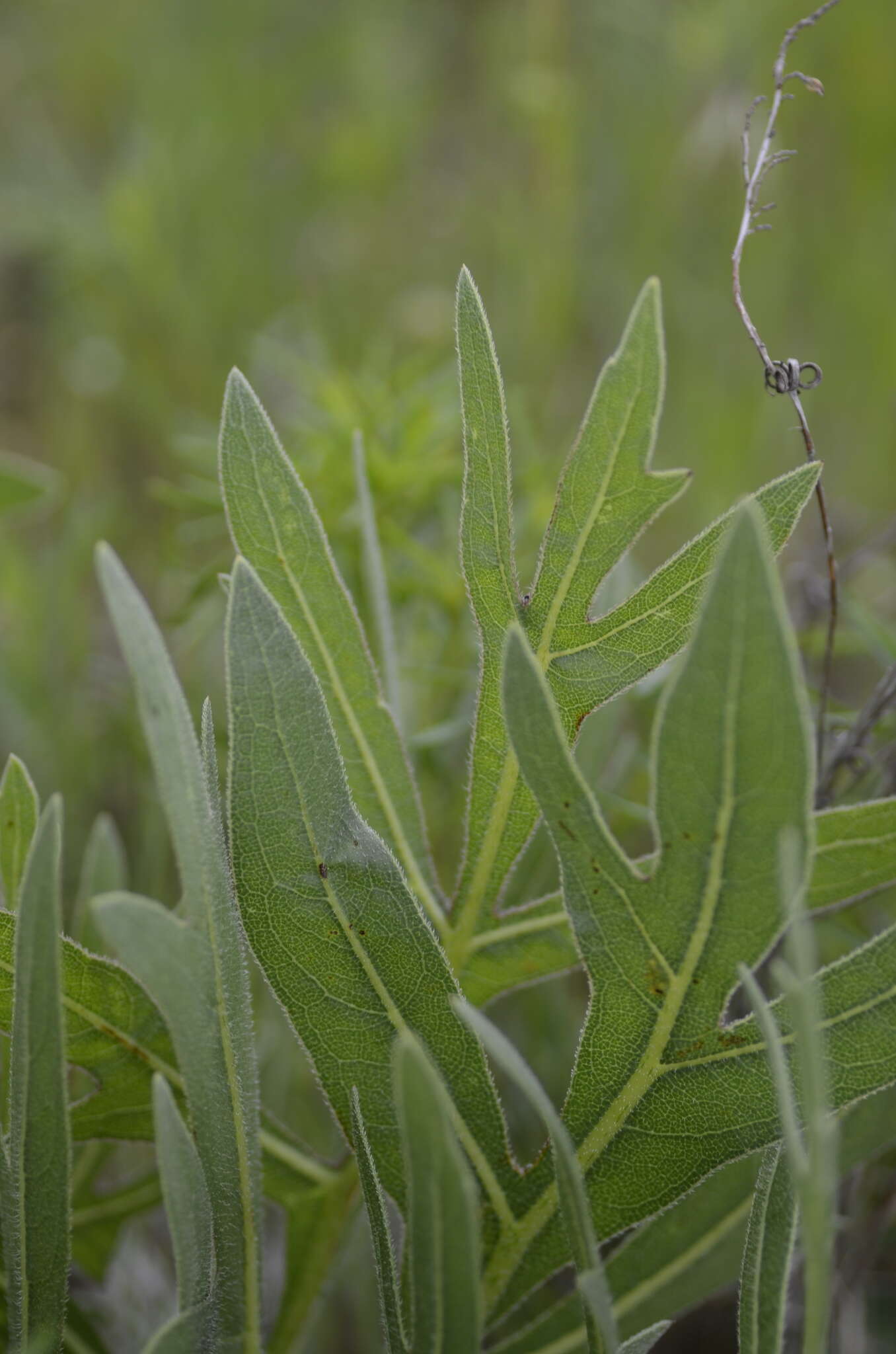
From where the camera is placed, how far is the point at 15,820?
51cm

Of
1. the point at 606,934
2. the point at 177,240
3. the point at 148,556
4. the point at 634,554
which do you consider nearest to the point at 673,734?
the point at 606,934

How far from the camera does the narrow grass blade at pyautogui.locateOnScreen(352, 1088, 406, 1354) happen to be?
1.36 feet

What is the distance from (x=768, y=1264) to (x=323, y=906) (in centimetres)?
20

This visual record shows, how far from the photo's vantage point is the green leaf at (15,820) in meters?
0.51

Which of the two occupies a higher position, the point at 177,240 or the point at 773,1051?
the point at 177,240

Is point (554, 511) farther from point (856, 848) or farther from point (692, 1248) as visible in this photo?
point (692, 1248)

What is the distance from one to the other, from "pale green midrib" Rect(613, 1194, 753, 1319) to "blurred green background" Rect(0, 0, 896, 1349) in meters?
0.25

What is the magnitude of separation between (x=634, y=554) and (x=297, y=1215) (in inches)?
48.1

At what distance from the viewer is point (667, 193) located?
72.0 inches

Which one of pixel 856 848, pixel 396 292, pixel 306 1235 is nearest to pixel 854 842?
pixel 856 848

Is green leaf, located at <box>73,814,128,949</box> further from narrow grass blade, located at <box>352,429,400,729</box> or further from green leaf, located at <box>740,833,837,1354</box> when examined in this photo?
green leaf, located at <box>740,833,837,1354</box>

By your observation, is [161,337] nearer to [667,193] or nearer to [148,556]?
[148,556]

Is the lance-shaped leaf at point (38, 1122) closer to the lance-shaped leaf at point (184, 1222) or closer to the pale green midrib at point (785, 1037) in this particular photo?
the lance-shaped leaf at point (184, 1222)

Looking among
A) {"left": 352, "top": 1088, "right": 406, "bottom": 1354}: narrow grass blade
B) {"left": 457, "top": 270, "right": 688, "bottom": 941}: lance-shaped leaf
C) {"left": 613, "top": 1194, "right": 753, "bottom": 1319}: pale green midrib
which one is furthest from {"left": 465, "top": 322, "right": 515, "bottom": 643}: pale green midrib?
{"left": 613, "top": 1194, "right": 753, "bottom": 1319}: pale green midrib
